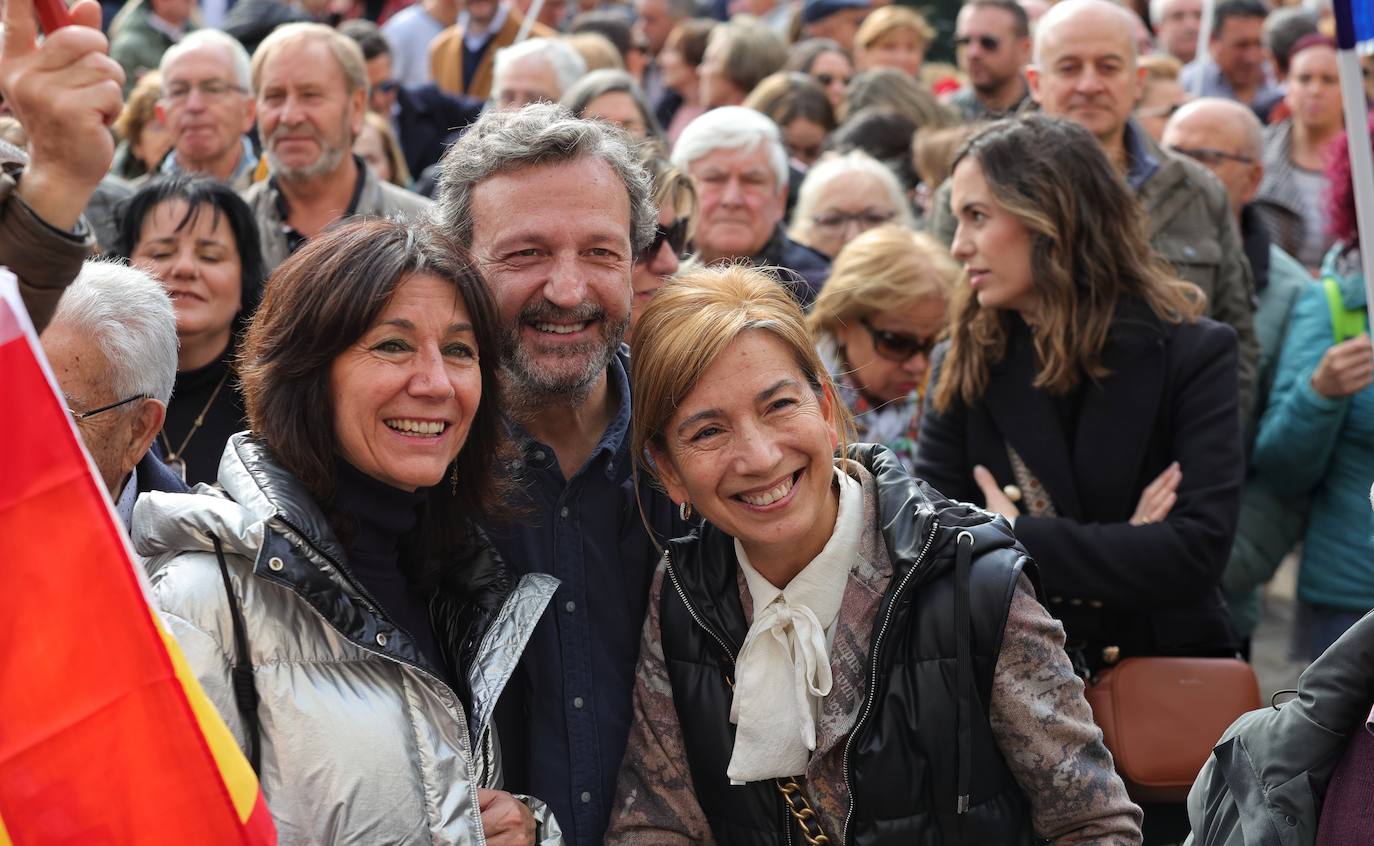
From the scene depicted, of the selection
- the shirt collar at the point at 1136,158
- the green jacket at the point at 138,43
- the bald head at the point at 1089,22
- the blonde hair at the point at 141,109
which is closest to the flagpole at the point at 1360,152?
the shirt collar at the point at 1136,158

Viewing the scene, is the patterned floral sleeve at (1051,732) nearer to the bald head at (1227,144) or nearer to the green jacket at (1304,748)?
the green jacket at (1304,748)

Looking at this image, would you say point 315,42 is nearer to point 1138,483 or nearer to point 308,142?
point 308,142

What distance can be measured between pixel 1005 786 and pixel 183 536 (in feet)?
4.87

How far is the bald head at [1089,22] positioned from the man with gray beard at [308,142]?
7.98 feet

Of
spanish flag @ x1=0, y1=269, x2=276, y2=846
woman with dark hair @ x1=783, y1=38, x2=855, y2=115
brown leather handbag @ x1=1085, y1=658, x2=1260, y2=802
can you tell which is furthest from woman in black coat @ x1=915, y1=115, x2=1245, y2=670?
woman with dark hair @ x1=783, y1=38, x2=855, y2=115

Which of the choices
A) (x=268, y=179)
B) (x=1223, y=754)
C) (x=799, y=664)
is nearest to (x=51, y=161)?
(x=799, y=664)

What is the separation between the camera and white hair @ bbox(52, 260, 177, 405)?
121 inches

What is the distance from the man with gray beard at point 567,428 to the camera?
3035mm

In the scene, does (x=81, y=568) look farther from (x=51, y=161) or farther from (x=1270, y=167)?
(x=1270, y=167)

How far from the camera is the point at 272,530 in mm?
2568

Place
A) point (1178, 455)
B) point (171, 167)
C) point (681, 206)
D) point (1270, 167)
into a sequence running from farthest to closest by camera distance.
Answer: point (1270, 167), point (171, 167), point (681, 206), point (1178, 455)

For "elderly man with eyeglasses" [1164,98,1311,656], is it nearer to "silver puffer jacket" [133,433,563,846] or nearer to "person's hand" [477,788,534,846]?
"person's hand" [477,788,534,846]

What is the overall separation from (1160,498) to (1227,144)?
106 inches

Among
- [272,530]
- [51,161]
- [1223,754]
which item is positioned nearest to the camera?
[51,161]
